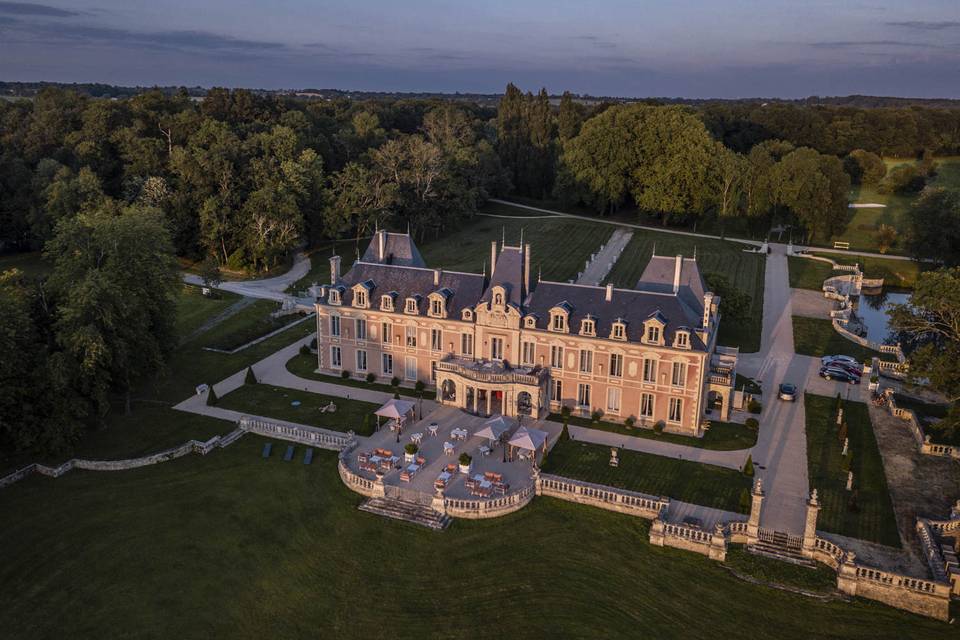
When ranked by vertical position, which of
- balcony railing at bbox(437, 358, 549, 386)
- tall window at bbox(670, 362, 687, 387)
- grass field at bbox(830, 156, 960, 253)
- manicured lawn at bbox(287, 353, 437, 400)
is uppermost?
grass field at bbox(830, 156, 960, 253)

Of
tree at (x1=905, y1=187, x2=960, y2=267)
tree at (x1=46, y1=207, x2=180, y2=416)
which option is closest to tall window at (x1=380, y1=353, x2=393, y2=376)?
tree at (x1=46, y1=207, x2=180, y2=416)

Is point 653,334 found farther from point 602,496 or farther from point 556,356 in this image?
point 602,496

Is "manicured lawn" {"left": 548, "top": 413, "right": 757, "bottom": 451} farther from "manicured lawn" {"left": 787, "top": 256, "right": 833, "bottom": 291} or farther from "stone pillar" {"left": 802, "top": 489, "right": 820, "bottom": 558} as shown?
"manicured lawn" {"left": 787, "top": 256, "right": 833, "bottom": 291}

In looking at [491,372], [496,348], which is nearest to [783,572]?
[491,372]

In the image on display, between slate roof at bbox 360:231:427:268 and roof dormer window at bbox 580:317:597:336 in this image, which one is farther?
slate roof at bbox 360:231:427:268

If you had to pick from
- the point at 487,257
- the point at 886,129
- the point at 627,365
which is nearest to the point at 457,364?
the point at 627,365

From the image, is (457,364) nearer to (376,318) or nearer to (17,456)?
(376,318)

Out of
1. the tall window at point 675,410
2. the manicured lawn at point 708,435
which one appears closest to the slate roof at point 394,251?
the manicured lawn at point 708,435
